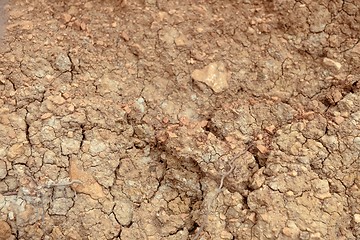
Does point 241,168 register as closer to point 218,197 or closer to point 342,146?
point 218,197

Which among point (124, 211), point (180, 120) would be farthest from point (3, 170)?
point (180, 120)

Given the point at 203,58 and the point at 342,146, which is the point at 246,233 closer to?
the point at 342,146

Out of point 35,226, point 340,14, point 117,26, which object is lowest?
point 35,226

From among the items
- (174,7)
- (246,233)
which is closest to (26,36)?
(174,7)

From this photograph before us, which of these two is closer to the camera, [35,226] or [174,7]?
[35,226]

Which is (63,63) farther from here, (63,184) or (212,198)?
(212,198)

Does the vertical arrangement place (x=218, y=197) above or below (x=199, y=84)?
below

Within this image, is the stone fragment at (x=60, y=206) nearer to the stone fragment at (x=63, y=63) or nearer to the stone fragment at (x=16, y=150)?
the stone fragment at (x=16, y=150)

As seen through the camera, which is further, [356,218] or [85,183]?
[85,183]
